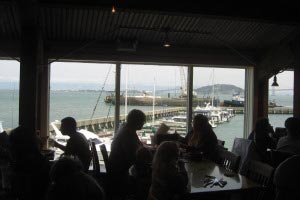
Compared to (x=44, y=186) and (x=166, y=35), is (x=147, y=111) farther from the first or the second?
(x=44, y=186)

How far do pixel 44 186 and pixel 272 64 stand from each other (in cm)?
465

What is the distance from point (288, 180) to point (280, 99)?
5903 mm

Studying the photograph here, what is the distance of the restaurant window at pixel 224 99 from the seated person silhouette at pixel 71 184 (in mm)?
4947

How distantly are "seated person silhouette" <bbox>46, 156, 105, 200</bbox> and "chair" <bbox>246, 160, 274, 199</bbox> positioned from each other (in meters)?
1.66

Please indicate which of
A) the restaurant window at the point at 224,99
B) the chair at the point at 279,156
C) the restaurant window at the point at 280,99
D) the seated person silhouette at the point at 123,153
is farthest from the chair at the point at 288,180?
the restaurant window at the point at 280,99

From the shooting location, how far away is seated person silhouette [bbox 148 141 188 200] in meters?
2.89

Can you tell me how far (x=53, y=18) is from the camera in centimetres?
547

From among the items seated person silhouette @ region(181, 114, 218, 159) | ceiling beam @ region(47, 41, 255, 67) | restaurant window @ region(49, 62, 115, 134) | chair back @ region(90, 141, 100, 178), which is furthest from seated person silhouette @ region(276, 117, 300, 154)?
restaurant window @ region(49, 62, 115, 134)

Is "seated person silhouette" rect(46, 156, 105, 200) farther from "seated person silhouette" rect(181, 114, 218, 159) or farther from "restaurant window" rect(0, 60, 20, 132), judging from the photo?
"restaurant window" rect(0, 60, 20, 132)

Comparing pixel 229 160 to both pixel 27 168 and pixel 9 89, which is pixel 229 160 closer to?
pixel 27 168

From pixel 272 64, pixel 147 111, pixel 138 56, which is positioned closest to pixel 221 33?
pixel 272 64

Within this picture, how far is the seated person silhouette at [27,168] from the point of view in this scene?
11.9 ft

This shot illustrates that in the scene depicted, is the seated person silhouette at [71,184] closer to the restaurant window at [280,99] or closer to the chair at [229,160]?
the chair at [229,160]

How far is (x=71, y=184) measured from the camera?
7.05ft
